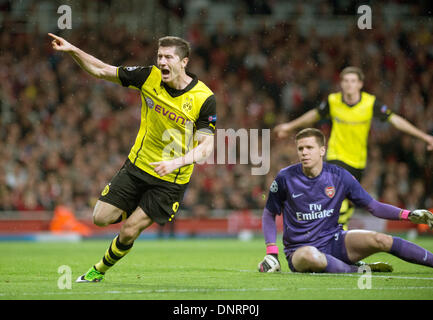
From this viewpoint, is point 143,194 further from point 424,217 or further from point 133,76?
point 424,217

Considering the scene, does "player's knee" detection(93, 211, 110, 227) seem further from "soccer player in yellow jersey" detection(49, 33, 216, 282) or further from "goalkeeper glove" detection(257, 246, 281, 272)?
"goalkeeper glove" detection(257, 246, 281, 272)

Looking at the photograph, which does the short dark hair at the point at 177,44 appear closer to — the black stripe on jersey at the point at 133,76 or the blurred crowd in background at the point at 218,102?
the black stripe on jersey at the point at 133,76

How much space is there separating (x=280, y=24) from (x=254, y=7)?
3.30 ft

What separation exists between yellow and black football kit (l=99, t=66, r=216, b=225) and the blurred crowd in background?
10677mm

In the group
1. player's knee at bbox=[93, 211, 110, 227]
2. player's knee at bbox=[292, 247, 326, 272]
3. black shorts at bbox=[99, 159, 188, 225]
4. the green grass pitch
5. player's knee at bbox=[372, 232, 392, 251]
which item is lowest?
the green grass pitch

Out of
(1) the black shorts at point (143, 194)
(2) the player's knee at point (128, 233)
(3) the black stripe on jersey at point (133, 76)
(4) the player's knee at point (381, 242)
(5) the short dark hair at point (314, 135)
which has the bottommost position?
(4) the player's knee at point (381, 242)

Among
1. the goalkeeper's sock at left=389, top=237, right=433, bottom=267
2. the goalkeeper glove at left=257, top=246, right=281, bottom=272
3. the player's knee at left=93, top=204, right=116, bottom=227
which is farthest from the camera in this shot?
the goalkeeper glove at left=257, top=246, right=281, bottom=272

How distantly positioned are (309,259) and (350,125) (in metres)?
3.26

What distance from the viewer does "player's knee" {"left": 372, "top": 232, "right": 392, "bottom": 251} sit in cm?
705

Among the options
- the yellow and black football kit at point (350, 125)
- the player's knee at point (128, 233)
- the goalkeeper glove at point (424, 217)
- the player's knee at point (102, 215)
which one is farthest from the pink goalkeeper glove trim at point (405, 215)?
the yellow and black football kit at point (350, 125)

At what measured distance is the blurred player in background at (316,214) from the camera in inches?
285

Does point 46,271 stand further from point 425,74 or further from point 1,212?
point 425,74

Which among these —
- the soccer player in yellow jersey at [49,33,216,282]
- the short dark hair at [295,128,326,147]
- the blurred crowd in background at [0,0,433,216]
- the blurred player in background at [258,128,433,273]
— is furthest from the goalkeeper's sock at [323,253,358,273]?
the blurred crowd in background at [0,0,433,216]

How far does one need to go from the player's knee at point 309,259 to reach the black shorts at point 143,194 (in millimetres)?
1340
